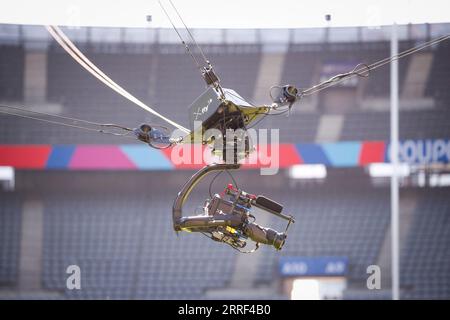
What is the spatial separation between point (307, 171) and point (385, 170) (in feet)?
5.22

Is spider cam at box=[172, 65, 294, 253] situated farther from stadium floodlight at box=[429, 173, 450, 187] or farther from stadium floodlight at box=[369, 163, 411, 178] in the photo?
stadium floodlight at box=[429, 173, 450, 187]

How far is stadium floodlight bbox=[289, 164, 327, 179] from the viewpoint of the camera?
53.2 feet

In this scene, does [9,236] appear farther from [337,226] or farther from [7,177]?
[337,226]

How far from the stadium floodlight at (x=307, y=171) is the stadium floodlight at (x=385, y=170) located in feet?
3.18

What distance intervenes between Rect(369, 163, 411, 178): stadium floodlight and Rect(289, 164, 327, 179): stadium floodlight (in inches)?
38.2

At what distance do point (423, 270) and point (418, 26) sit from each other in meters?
4.99

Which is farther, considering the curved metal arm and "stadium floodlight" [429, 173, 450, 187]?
"stadium floodlight" [429, 173, 450, 187]

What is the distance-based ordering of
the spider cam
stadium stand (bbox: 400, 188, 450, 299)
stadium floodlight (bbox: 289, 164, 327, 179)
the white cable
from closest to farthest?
the spider cam, stadium stand (bbox: 400, 188, 450, 299), the white cable, stadium floodlight (bbox: 289, 164, 327, 179)

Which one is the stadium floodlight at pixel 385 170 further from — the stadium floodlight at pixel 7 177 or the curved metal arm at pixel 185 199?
the curved metal arm at pixel 185 199

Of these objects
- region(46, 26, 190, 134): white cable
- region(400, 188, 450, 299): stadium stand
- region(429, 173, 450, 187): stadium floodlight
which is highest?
region(46, 26, 190, 134): white cable

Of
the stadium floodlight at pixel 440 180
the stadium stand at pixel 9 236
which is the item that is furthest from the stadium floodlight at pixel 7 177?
the stadium floodlight at pixel 440 180

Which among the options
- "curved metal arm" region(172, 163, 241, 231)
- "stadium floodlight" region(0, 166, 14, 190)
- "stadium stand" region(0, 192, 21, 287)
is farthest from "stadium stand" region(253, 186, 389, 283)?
"curved metal arm" region(172, 163, 241, 231)

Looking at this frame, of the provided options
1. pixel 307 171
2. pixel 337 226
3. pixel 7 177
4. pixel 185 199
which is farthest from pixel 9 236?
pixel 185 199
